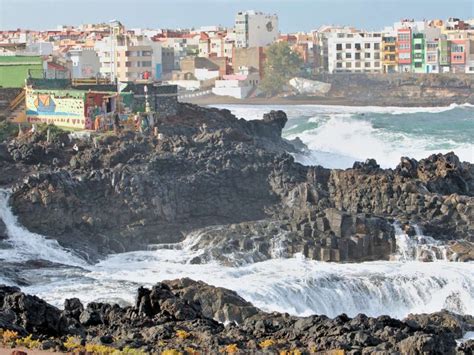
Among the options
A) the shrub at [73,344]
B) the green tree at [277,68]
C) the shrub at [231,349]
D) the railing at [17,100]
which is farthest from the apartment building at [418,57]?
the shrub at [231,349]

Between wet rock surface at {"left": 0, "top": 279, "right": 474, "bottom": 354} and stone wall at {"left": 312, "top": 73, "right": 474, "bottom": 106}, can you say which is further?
stone wall at {"left": 312, "top": 73, "right": 474, "bottom": 106}

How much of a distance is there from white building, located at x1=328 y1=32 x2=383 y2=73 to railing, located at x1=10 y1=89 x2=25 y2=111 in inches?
2341

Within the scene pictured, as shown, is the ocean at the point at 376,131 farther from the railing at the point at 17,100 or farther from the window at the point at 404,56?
the window at the point at 404,56

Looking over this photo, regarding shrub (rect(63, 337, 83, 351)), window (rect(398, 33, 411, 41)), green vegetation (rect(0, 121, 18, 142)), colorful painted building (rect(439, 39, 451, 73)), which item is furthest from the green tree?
shrub (rect(63, 337, 83, 351))

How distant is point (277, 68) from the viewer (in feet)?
328

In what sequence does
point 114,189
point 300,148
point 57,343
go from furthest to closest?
point 300,148 < point 114,189 < point 57,343

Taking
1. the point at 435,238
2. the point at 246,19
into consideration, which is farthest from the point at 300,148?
the point at 246,19

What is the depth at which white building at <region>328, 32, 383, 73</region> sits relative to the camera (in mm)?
106375

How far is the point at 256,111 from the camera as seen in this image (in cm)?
8238

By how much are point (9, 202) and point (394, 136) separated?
34292 millimetres

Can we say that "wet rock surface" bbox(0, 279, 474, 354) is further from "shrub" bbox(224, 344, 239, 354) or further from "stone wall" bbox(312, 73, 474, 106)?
"stone wall" bbox(312, 73, 474, 106)

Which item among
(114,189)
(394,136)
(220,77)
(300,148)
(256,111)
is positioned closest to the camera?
(114,189)

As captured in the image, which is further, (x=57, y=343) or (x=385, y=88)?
(x=385, y=88)

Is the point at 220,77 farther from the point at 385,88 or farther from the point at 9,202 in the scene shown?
the point at 9,202
